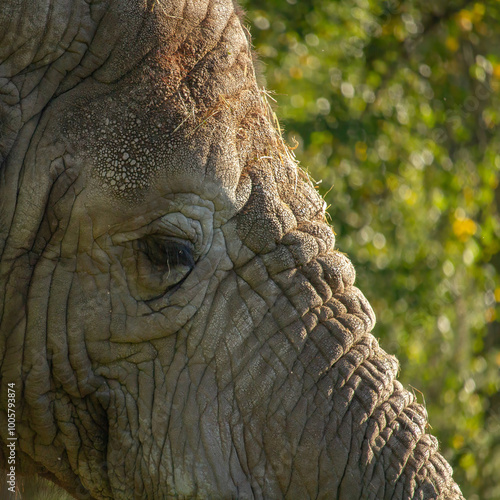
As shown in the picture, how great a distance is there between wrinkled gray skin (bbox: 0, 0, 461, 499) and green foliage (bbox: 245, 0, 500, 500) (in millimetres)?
3136

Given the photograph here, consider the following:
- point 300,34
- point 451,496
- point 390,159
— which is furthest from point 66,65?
point 390,159

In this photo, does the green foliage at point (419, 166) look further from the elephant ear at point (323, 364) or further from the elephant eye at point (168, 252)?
the elephant eye at point (168, 252)

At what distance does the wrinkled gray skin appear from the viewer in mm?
2416

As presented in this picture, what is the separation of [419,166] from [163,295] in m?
4.44

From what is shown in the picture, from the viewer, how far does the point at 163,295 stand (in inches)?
98.3

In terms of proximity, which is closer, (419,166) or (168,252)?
(168,252)

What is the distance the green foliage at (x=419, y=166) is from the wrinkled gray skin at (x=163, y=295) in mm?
3136

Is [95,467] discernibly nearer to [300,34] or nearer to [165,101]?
[165,101]

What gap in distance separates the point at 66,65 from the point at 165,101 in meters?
0.31

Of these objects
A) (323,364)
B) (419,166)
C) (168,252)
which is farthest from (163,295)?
(419,166)

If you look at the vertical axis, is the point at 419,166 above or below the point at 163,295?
above

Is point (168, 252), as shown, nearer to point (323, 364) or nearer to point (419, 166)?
point (323, 364)

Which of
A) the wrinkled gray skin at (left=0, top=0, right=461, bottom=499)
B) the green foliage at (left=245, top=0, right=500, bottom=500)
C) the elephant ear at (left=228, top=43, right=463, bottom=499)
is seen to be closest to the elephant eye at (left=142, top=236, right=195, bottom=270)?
the wrinkled gray skin at (left=0, top=0, right=461, bottom=499)

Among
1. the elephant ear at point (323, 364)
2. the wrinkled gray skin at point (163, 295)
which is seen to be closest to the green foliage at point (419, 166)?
the elephant ear at point (323, 364)
